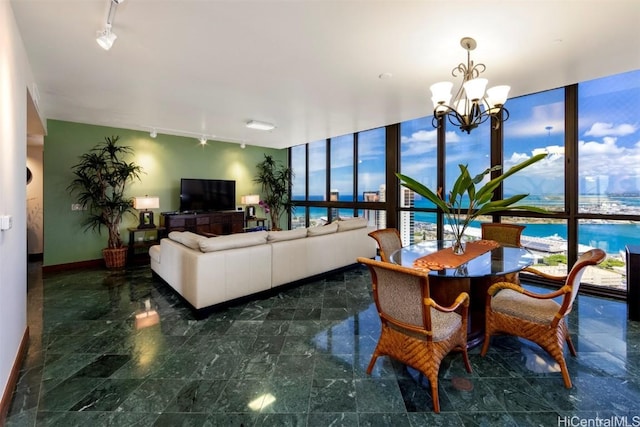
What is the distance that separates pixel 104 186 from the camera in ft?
16.7

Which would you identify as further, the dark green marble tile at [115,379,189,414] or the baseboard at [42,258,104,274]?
the baseboard at [42,258,104,274]

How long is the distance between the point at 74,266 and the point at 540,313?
6797 mm

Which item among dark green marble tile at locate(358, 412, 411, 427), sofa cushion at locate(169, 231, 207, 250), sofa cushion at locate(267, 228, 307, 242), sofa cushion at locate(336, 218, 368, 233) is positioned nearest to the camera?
Result: dark green marble tile at locate(358, 412, 411, 427)

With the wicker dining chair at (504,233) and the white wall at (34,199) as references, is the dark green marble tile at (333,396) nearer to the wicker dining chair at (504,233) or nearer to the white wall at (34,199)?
the wicker dining chair at (504,233)

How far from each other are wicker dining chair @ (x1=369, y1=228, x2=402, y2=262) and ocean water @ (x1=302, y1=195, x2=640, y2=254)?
232 centimetres

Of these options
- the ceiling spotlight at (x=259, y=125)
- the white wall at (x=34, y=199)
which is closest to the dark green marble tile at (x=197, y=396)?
the ceiling spotlight at (x=259, y=125)

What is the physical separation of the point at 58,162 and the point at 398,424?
21.2 feet

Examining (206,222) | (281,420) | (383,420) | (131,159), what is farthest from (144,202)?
(383,420)

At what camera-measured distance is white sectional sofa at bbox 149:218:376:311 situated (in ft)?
A: 9.93

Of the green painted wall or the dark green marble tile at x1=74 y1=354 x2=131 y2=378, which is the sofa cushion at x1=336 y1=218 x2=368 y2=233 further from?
the green painted wall

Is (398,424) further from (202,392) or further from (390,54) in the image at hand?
(390,54)

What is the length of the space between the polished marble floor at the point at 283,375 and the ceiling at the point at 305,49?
2.62 metres

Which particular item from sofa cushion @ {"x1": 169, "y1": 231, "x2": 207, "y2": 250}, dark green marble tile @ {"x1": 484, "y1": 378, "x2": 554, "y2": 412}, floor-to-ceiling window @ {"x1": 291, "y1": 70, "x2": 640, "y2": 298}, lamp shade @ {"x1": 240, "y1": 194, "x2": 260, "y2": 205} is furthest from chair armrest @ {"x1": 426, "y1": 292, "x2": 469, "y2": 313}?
lamp shade @ {"x1": 240, "y1": 194, "x2": 260, "y2": 205}

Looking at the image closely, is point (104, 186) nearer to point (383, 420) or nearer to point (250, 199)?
point (250, 199)
